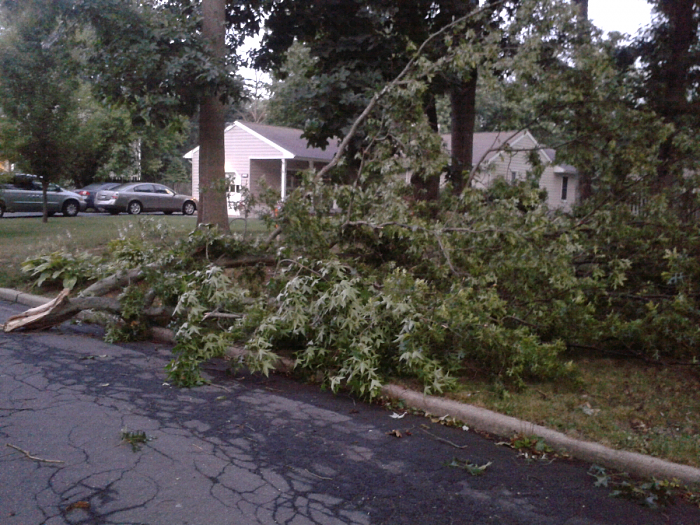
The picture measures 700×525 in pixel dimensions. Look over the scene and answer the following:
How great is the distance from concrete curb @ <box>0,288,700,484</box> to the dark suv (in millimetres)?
23296

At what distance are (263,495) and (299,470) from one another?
436 millimetres

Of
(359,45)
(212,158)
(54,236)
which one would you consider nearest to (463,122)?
(359,45)

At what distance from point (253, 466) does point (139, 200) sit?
26.7m

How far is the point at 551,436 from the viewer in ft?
16.5

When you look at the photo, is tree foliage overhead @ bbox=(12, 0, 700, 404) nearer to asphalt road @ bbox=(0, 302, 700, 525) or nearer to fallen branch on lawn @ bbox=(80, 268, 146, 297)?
fallen branch on lawn @ bbox=(80, 268, 146, 297)

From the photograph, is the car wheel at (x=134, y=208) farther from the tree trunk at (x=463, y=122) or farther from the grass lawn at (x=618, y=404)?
the grass lawn at (x=618, y=404)

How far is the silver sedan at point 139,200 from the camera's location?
28859mm

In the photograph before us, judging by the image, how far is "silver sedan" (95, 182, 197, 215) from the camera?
28859mm

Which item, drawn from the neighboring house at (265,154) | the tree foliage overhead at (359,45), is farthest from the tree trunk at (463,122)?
the neighboring house at (265,154)

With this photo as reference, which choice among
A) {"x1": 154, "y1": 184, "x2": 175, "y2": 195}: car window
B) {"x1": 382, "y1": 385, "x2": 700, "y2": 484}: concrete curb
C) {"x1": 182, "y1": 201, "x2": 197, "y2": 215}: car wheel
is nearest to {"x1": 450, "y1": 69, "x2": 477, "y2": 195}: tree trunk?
{"x1": 382, "y1": 385, "x2": 700, "y2": 484}: concrete curb

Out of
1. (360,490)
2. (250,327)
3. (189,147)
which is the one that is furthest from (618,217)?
(189,147)

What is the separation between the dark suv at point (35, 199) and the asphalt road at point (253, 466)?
21424 millimetres

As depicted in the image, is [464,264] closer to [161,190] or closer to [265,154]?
[265,154]

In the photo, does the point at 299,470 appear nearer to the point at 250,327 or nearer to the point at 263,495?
the point at 263,495
